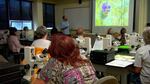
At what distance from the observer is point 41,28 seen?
3.25m

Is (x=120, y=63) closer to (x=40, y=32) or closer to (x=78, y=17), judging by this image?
(x=40, y=32)

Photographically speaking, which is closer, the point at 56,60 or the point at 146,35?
the point at 56,60

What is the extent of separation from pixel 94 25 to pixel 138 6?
1.73 metres

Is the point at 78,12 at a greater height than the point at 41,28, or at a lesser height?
greater

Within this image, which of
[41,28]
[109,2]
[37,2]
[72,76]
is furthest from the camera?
[37,2]

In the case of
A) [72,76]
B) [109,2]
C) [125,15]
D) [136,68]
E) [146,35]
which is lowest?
[136,68]

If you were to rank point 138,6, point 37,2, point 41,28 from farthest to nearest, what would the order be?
point 37,2 → point 138,6 → point 41,28

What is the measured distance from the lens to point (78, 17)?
26.6 ft

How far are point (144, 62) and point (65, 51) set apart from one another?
4.64ft

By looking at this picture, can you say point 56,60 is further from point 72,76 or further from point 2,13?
point 2,13

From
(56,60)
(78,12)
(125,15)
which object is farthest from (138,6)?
(56,60)

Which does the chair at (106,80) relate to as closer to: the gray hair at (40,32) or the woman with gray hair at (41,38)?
the woman with gray hair at (41,38)

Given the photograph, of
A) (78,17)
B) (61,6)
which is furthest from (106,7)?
(61,6)

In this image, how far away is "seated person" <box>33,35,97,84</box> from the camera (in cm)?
149
